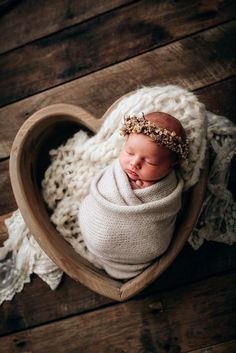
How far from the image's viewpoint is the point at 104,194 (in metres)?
0.96

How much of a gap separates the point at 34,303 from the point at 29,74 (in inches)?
29.5

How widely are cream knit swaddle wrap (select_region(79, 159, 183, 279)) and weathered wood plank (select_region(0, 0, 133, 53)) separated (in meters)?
0.58

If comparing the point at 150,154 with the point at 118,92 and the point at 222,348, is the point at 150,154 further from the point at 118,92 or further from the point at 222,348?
the point at 222,348

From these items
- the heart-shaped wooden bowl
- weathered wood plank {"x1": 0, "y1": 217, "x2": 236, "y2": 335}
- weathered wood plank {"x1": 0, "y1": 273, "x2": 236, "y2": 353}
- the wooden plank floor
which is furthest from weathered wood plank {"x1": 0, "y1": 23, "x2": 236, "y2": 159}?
weathered wood plank {"x1": 0, "y1": 273, "x2": 236, "y2": 353}

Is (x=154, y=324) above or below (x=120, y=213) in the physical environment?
below

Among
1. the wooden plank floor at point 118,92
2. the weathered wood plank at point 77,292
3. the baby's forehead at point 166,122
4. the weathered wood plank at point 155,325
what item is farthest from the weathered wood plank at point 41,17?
the weathered wood plank at point 155,325

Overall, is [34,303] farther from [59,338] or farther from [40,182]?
[40,182]

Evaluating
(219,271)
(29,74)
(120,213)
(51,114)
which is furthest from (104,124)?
(219,271)

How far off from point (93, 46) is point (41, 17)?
0.72 feet

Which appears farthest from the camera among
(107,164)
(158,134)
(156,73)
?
(156,73)

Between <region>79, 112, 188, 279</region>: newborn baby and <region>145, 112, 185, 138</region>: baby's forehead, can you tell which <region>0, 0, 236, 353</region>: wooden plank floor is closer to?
<region>79, 112, 188, 279</region>: newborn baby

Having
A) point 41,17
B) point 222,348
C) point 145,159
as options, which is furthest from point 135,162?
point 41,17

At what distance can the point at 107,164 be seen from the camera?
106 cm

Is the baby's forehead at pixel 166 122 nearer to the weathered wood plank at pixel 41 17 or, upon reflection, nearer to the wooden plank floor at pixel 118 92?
the wooden plank floor at pixel 118 92
